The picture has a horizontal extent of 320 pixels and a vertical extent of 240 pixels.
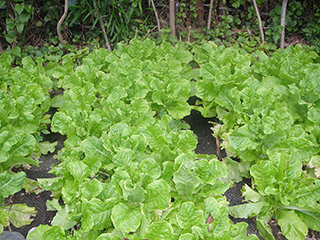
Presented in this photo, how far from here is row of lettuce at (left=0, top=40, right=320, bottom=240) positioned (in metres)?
1.66

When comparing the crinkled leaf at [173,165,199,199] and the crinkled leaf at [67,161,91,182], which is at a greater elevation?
the crinkled leaf at [67,161,91,182]

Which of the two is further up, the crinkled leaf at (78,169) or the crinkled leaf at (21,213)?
the crinkled leaf at (78,169)

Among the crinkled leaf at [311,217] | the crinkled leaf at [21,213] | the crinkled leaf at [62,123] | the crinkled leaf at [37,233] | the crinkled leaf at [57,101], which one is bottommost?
the crinkled leaf at [311,217]

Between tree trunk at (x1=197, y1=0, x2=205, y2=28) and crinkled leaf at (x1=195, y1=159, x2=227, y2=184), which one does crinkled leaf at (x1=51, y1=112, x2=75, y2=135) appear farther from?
tree trunk at (x1=197, y1=0, x2=205, y2=28)

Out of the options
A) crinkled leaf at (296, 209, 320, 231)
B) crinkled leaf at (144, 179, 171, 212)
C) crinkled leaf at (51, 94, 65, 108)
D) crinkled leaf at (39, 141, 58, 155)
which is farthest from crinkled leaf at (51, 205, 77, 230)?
crinkled leaf at (296, 209, 320, 231)

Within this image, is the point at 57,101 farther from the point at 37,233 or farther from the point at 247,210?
the point at 247,210

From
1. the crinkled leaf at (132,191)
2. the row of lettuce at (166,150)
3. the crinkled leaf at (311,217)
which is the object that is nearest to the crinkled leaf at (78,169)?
the row of lettuce at (166,150)

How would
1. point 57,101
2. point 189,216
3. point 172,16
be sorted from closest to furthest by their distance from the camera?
point 189,216 < point 57,101 < point 172,16

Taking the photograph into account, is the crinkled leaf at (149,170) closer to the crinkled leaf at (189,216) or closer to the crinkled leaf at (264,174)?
the crinkled leaf at (189,216)

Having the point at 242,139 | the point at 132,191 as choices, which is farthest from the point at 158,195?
the point at 242,139

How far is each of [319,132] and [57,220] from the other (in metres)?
2.17

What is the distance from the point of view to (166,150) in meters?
1.98

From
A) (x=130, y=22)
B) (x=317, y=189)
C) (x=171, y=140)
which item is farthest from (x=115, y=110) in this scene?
(x=130, y=22)

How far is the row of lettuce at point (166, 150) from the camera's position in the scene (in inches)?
65.2
